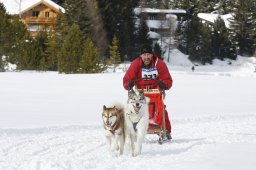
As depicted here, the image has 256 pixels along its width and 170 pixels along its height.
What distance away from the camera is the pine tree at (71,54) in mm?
39719

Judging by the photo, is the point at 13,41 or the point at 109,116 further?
the point at 13,41

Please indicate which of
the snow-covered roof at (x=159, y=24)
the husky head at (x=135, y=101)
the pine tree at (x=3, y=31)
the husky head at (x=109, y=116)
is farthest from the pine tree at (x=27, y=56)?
the snow-covered roof at (x=159, y=24)

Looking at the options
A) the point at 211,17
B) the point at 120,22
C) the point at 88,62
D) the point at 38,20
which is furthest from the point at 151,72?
the point at 211,17

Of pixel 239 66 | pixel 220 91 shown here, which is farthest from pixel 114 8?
pixel 220 91

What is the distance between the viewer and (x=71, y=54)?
4012 cm

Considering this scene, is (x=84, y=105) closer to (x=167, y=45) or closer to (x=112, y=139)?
(x=112, y=139)

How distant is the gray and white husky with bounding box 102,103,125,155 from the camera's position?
7.46 meters

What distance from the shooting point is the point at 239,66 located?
2901 inches

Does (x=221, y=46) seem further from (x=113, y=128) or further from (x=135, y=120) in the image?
(x=113, y=128)

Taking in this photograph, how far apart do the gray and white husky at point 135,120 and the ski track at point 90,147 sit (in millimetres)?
211

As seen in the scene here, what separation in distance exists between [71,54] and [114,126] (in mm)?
32964

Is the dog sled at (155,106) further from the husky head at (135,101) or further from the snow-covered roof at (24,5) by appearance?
Result: the snow-covered roof at (24,5)

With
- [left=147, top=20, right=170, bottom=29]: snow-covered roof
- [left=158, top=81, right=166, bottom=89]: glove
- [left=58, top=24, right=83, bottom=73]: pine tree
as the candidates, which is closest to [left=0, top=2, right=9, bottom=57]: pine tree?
[left=58, top=24, right=83, bottom=73]: pine tree

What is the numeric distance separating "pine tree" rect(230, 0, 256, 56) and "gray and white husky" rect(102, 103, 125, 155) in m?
73.4
